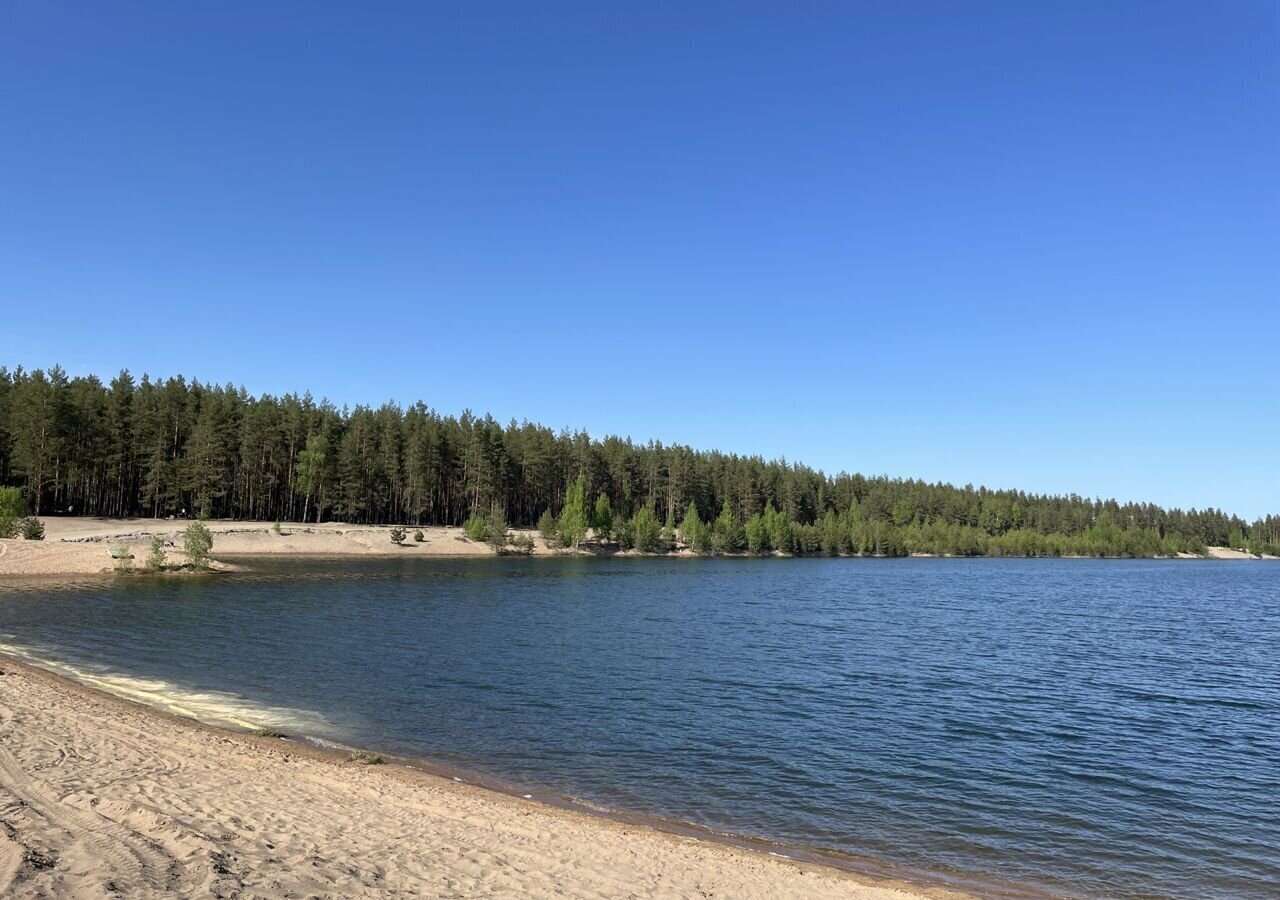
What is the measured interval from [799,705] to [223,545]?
74.4 m

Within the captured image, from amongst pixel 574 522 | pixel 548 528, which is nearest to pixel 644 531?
pixel 574 522

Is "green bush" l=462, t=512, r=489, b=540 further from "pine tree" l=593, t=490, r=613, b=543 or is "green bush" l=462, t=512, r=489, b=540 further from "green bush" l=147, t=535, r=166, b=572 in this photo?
"green bush" l=147, t=535, r=166, b=572

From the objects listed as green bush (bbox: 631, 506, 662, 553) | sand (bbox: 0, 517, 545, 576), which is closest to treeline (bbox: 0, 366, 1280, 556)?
green bush (bbox: 631, 506, 662, 553)

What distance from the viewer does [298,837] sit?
442 inches

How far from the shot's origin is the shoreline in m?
58.3

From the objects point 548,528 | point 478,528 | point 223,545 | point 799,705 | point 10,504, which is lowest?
point 799,705

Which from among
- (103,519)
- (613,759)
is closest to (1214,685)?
(613,759)

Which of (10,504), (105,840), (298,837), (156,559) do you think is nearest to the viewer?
(105,840)

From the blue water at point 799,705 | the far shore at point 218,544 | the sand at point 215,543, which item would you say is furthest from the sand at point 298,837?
the far shore at point 218,544

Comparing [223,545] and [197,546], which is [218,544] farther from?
[197,546]

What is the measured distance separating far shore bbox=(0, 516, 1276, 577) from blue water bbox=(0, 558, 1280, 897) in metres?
9.54

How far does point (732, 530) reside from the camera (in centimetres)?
14175

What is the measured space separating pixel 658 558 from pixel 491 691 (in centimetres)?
9660

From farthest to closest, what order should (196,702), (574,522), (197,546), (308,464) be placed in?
(574,522), (308,464), (197,546), (196,702)
